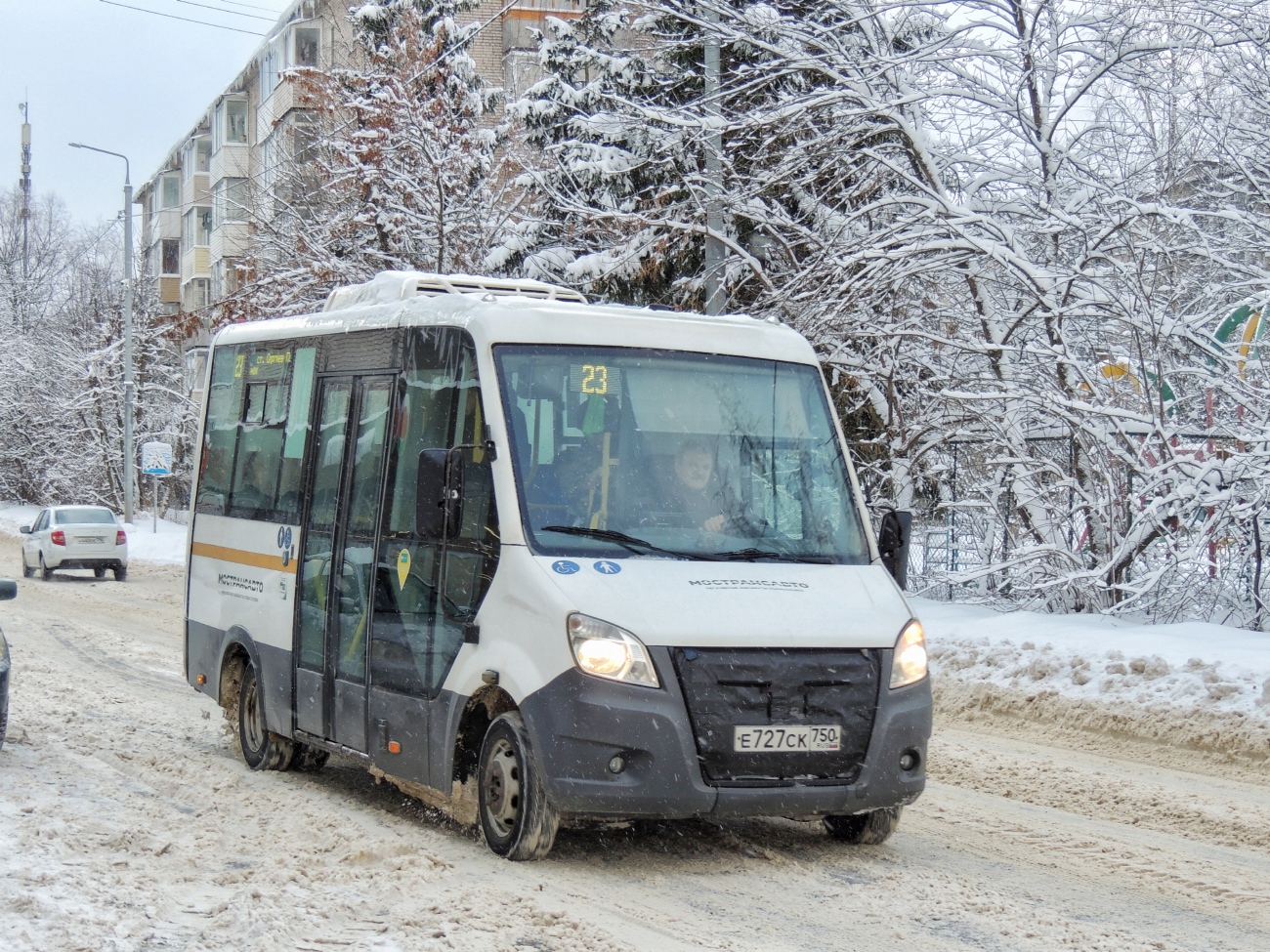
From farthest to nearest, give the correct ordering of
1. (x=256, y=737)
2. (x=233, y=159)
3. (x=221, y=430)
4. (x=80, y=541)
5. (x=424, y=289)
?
(x=233, y=159) < (x=80, y=541) < (x=221, y=430) < (x=256, y=737) < (x=424, y=289)

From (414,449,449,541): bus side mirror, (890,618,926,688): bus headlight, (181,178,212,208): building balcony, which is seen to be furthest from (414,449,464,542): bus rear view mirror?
(181,178,212,208): building balcony

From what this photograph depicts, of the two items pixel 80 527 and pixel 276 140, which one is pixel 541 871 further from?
pixel 276 140

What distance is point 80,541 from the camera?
31.2 m

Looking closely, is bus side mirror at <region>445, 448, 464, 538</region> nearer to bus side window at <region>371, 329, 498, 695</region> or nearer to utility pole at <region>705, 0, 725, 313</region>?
bus side window at <region>371, 329, 498, 695</region>

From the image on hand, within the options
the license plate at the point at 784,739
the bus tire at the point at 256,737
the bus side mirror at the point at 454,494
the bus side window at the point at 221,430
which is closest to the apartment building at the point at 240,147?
the bus side window at the point at 221,430

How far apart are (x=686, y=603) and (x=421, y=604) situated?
Result: 1.56 m

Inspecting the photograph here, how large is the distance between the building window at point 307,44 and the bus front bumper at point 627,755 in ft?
168

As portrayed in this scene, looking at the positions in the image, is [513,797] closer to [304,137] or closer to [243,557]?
[243,557]

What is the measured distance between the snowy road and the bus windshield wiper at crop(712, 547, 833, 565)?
1.27m

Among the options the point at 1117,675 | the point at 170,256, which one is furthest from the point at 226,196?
the point at 1117,675

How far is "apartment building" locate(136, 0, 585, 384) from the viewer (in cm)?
4225

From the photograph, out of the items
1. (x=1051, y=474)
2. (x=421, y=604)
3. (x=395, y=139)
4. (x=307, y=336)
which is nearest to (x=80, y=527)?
(x=395, y=139)

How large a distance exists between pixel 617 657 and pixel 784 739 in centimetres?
77

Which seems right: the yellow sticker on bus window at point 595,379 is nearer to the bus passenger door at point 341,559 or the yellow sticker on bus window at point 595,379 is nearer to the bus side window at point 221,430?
the bus passenger door at point 341,559
